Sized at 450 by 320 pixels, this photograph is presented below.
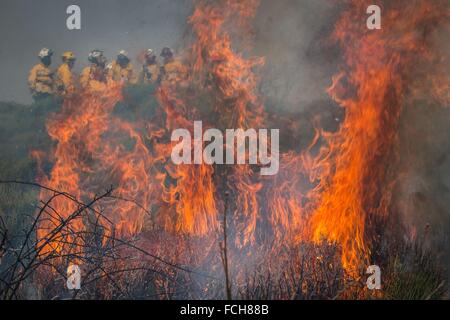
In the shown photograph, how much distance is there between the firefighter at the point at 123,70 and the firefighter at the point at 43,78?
225 centimetres

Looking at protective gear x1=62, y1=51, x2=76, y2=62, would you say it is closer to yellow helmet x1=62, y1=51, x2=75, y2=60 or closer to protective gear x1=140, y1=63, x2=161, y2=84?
yellow helmet x1=62, y1=51, x2=75, y2=60

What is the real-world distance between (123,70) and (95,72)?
191cm

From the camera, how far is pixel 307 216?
852cm

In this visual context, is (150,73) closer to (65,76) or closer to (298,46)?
(65,76)

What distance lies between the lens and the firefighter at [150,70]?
67.9 feet

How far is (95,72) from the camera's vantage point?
19.4 m

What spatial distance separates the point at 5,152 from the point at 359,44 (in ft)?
43.9

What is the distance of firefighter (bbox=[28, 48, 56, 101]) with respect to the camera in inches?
756

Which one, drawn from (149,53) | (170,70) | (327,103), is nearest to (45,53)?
(149,53)

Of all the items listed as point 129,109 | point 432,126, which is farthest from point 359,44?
point 129,109

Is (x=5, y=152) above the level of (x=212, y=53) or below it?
below

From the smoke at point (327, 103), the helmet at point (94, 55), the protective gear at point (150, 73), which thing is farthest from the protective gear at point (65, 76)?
the smoke at point (327, 103)

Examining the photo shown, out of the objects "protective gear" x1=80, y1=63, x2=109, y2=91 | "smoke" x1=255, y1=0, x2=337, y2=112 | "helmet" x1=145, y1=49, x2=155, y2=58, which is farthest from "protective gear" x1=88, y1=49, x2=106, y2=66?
"smoke" x1=255, y1=0, x2=337, y2=112
